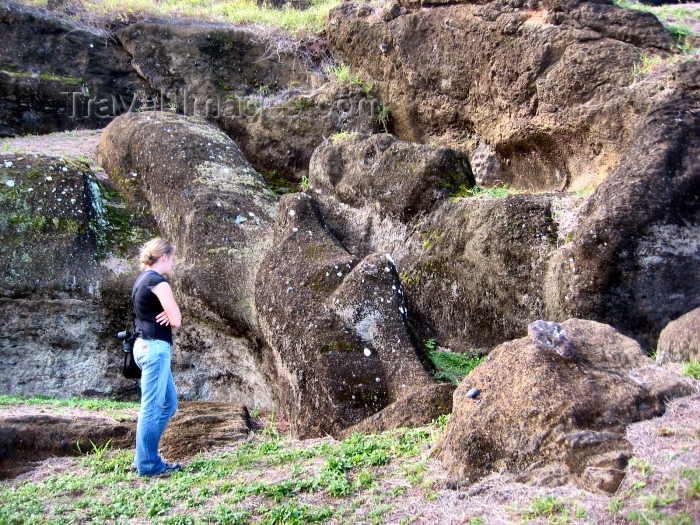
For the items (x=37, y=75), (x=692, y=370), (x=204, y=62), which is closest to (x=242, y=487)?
(x=692, y=370)

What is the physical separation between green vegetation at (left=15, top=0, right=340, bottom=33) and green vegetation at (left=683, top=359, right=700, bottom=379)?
28.6ft

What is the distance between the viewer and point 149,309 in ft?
15.3

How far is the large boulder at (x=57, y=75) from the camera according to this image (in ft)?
33.8

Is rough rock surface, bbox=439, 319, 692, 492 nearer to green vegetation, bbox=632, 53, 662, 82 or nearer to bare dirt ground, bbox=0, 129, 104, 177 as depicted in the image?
green vegetation, bbox=632, 53, 662, 82

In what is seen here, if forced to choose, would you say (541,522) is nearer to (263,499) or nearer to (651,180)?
(263,499)

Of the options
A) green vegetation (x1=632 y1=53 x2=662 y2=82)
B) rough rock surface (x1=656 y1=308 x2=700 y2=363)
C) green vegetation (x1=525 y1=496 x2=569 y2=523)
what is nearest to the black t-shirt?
green vegetation (x1=525 y1=496 x2=569 y2=523)

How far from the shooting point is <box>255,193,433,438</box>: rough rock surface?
5723mm

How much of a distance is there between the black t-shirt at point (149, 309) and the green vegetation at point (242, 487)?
97cm

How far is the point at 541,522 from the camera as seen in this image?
3.06m

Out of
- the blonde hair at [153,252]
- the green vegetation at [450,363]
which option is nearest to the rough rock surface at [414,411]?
the green vegetation at [450,363]

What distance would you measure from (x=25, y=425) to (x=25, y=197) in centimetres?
320

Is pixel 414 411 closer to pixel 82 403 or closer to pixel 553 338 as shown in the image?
pixel 553 338

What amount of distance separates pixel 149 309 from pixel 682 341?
366 cm

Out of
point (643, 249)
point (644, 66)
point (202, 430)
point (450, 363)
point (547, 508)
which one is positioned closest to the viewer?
point (547, 508)
